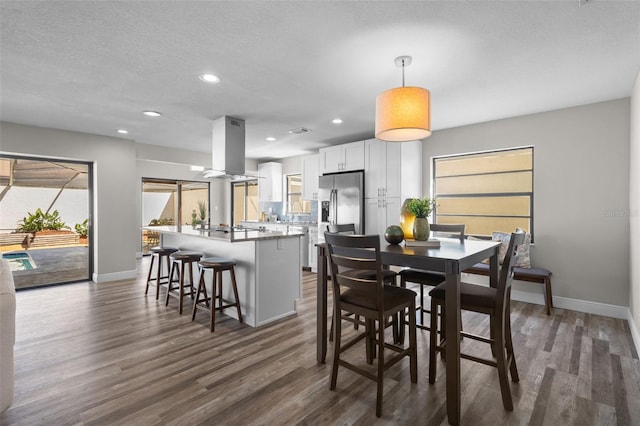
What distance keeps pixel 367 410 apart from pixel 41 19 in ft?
10.5

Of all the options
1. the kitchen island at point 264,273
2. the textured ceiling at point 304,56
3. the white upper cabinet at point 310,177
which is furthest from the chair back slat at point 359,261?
the white upper cabinet at point 310,177

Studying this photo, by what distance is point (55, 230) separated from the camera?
5.07m

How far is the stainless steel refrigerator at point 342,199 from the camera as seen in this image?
5191 millimetres

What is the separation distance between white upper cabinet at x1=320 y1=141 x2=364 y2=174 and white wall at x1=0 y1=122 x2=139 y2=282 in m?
3.37

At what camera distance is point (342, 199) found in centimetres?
542

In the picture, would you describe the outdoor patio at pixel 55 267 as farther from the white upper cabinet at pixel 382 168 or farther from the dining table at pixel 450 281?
the dining table at pixel 450 281

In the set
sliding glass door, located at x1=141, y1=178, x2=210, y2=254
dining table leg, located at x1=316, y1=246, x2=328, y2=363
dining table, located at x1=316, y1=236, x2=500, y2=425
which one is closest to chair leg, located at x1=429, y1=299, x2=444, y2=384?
dining table, located at x1=316, y1=236, x2=500, y2=425

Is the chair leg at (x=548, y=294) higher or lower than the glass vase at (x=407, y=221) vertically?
lower

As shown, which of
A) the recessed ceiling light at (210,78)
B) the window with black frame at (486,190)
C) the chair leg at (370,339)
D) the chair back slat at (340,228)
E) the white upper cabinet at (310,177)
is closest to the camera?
the chair leg at (370,339)

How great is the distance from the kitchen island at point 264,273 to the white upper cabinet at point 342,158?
A: 218 cm

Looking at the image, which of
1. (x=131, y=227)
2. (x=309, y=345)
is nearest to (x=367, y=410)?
(x=309, y=345)

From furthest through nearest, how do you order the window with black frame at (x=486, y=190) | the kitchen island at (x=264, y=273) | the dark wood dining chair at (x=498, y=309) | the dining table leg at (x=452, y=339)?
1. the window with black frame at (x=486, y=190)
2. the kitchen island at (x=264, y=273)
3. the dark wood dining chair at (x=498, y=309)
4. the dining table leg at (x=452, y=339)

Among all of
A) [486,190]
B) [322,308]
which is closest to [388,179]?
[486,190]

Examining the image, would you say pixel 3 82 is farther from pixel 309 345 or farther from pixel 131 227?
pixel 309 345
